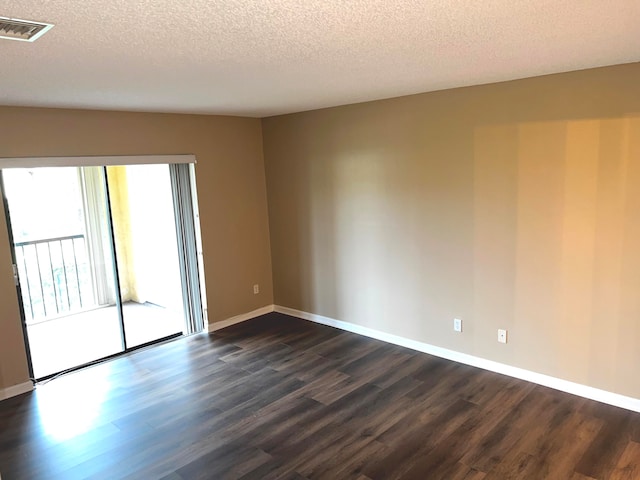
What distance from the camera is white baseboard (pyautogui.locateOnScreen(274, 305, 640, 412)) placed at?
3.37m

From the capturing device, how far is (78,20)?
1.76 metres

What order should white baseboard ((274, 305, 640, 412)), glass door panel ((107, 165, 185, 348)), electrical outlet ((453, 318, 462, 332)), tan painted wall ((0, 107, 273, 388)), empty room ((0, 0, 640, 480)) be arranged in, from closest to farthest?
empty room ((0, 0, 640, 480)), white baseboard ((274, 305, 640, 412)), tan painted wall ((0, 107, 273, 388)), electrical outlet ((453, 318, 462, 332)), glass door panel ((107, 165, 185, 348))

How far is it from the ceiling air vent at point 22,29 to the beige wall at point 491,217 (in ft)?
9.99

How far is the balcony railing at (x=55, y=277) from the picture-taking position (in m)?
5.03

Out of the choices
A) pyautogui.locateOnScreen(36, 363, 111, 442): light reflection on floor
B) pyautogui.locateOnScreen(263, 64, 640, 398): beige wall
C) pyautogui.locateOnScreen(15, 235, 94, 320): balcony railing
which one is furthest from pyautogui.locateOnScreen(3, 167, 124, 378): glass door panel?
pyautogui.locateOnScreen(263, 64, 640, 398): beige wall

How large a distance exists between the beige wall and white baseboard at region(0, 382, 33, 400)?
9.61ft

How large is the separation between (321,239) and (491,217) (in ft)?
6.53

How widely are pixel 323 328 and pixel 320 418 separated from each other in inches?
72.8

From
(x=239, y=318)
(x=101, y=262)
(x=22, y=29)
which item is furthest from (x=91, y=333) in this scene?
(x=22, y=29)

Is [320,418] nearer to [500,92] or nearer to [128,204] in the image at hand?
[500,92]

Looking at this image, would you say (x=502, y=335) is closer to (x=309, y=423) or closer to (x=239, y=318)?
(x=309, y=423)

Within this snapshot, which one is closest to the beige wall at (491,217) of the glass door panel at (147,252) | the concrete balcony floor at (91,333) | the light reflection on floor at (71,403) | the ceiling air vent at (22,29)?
the glass door panel at (147,252)

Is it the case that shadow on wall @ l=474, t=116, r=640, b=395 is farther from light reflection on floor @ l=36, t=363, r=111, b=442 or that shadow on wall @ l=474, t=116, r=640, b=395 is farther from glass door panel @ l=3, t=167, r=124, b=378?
glass door panel @ l=3, t=167, r=124, b=378

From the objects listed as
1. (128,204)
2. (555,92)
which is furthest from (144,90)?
(555,92)
